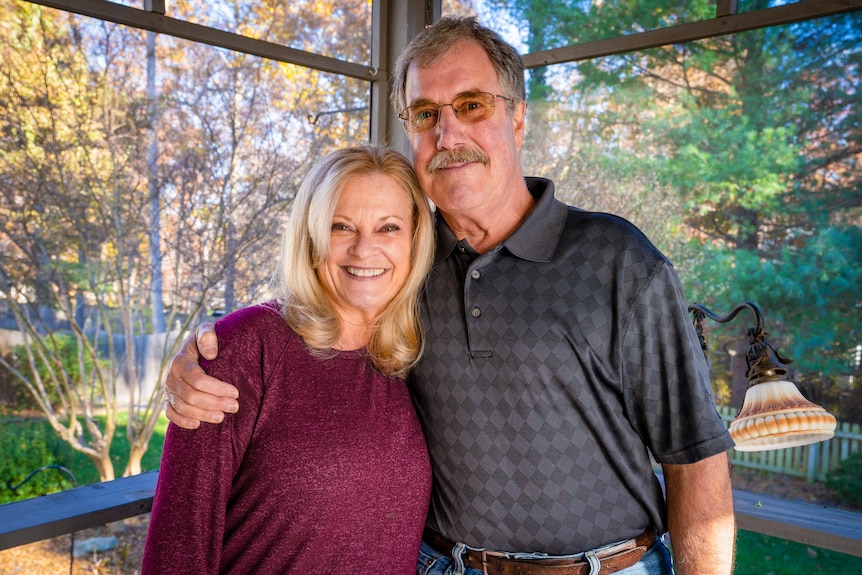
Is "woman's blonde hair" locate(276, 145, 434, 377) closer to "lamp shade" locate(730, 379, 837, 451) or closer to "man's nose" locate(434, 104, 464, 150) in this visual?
"man's nose" locate(434, 104, 464, 150)

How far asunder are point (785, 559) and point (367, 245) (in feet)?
11.7

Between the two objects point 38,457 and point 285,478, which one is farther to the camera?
point 38,457

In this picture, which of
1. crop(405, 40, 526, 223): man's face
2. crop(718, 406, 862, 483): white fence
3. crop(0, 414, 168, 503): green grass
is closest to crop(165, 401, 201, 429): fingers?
crop(405, 40, 526, 223): man's face

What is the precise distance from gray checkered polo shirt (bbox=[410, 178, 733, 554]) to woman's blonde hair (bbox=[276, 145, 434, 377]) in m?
0.17

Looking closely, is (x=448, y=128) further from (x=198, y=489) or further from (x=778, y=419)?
(x=778, y=419)

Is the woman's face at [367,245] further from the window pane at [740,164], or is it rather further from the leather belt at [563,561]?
the window pane at [740,164]

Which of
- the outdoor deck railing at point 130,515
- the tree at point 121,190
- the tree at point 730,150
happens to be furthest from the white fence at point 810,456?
the tree at point 121,190

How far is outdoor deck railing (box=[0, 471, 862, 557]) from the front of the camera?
1983mm

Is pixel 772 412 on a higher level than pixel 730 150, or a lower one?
lower

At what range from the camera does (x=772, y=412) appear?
1.83 metres

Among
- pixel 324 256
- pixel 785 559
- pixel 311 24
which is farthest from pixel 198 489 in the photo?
pixel 785 559

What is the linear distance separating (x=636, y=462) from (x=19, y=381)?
308 cm

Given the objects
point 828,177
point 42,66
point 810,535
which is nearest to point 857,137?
point 828,177

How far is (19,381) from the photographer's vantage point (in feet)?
11.0
